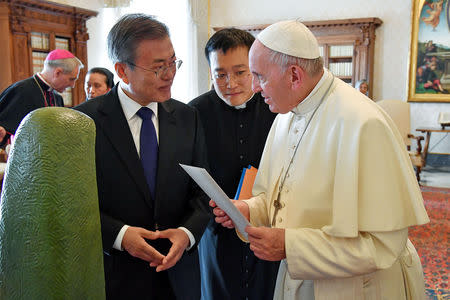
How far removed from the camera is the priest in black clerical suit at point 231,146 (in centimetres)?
222

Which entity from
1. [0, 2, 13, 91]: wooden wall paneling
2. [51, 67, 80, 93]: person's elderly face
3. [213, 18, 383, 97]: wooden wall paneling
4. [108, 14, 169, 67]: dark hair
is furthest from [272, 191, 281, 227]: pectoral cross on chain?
[213, 18, 383, 97]: wooden wall paneling

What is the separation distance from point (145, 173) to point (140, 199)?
0.11 m

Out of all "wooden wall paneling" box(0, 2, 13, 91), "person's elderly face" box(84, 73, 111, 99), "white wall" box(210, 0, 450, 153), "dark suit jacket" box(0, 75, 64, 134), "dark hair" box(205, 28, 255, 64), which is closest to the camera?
"dark hair" box(205, 28, 255, 64)

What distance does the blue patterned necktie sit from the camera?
1.67 meters

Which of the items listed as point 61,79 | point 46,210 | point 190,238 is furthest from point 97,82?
point 46,210

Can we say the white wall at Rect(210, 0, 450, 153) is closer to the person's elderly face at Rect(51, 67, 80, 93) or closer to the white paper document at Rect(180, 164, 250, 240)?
the person's elderly face at Rect(51, 67, 80, 93)

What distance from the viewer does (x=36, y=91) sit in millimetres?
4828

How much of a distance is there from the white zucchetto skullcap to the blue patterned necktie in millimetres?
584

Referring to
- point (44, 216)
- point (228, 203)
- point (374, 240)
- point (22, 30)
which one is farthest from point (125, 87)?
point (22, 30)

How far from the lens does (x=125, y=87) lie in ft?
5.78

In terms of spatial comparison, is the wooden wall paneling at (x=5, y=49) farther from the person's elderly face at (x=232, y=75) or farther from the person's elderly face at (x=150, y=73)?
the person's elderly face at (x=150, y=73)

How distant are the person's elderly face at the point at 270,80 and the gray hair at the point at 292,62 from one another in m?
0.01

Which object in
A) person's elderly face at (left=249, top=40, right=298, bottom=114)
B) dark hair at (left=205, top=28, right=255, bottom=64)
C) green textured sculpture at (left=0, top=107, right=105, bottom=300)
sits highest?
dark hair at (left=205, top=28, right=255, bottom=64)

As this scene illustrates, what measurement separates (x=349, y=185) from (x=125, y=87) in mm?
1007
